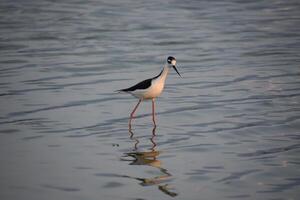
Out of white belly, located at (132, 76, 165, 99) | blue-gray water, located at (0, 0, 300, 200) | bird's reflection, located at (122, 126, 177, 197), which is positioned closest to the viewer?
bird's reflection, located at (122, 126, 177, 197)

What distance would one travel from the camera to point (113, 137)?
39.4ft

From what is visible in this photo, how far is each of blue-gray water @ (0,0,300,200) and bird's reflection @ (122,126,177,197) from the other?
0.02 metres

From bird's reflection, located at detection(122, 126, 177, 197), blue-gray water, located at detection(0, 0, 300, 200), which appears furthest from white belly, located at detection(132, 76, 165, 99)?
bird's reflection, located at detection(122, 126, 177, 197)

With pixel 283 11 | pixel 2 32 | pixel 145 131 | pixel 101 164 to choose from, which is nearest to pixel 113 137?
pixel 145 131

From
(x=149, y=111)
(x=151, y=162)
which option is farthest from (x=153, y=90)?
(x=151, y=162)

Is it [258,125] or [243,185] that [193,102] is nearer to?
[258,125]

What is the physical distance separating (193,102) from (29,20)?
54.4ft

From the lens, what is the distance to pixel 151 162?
10.4 m

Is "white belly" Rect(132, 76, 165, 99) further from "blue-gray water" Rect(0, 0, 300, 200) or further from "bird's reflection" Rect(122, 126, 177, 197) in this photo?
"bird's reflection" Rect(122, 126, 177, 197)

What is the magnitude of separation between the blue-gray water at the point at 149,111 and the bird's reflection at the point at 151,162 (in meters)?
0.02

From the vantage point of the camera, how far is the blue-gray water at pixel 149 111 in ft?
30.7

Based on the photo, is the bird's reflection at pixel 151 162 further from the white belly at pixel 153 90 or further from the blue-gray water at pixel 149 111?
the white belly at pixel 153 90

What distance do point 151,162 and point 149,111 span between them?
4011 millimetres

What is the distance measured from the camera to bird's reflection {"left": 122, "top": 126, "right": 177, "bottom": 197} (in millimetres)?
9203
